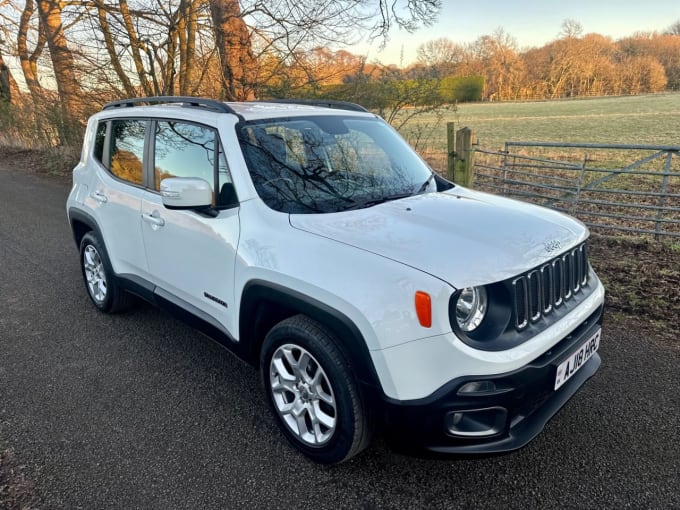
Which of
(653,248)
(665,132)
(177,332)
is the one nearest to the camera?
(177,332)

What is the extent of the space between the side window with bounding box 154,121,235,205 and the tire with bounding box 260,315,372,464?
2.99 ft

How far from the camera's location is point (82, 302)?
15.6 ft

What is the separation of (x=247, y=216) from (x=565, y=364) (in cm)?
180

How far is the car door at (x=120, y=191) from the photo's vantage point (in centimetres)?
364

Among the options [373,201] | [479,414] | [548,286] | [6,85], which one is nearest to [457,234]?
[548,286]

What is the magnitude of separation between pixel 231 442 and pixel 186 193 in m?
1.41

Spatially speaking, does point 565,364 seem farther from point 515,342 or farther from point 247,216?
point 247,216

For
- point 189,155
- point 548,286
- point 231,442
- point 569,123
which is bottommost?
point 231,442

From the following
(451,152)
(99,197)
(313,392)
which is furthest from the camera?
(451,152)

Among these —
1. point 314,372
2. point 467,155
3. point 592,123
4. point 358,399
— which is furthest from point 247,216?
point 592,123

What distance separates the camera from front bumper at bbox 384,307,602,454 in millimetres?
2061

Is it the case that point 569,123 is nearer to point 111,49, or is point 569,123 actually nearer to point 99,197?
point 111,49

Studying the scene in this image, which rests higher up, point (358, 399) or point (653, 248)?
point (358, 399)

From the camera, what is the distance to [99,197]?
4078 mm
